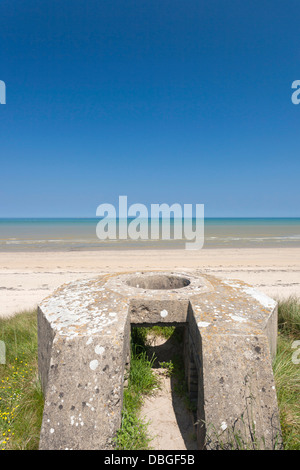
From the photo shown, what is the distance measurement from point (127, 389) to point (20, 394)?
1387mm

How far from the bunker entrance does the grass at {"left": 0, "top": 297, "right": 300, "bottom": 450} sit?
0.01m

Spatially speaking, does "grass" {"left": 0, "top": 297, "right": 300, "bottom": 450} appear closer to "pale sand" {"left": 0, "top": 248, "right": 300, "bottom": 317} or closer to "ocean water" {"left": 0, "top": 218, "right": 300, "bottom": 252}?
"pale sand" {"left": 0, "top": 248, "right": 300, "bottom": 317}

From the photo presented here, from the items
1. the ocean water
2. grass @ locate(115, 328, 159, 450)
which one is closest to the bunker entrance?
grass @ locate(115, 328, 159, 450)

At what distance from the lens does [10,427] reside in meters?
2.79

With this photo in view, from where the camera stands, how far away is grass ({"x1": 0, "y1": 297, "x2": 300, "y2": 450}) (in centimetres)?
260

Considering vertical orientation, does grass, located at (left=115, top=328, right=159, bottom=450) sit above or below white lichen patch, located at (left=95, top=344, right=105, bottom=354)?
below

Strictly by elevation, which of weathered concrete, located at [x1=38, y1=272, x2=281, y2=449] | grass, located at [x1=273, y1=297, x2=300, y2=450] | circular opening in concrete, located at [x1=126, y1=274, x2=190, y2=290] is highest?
circular opening in concrete, located at [x1=126, y1=274, x2=190, y2=290]

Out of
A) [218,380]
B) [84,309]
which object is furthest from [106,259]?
[218,380]

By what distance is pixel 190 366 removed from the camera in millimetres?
3312

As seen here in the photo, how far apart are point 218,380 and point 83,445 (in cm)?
133

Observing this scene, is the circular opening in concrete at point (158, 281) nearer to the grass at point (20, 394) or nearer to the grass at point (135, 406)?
the grass at point (135, 406)

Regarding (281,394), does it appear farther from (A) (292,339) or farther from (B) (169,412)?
(A) (292,339)

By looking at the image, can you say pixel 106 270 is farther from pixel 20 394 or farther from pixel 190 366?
pixel 190 366

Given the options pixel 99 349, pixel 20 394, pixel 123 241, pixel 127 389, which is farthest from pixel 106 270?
pixel 123 241
